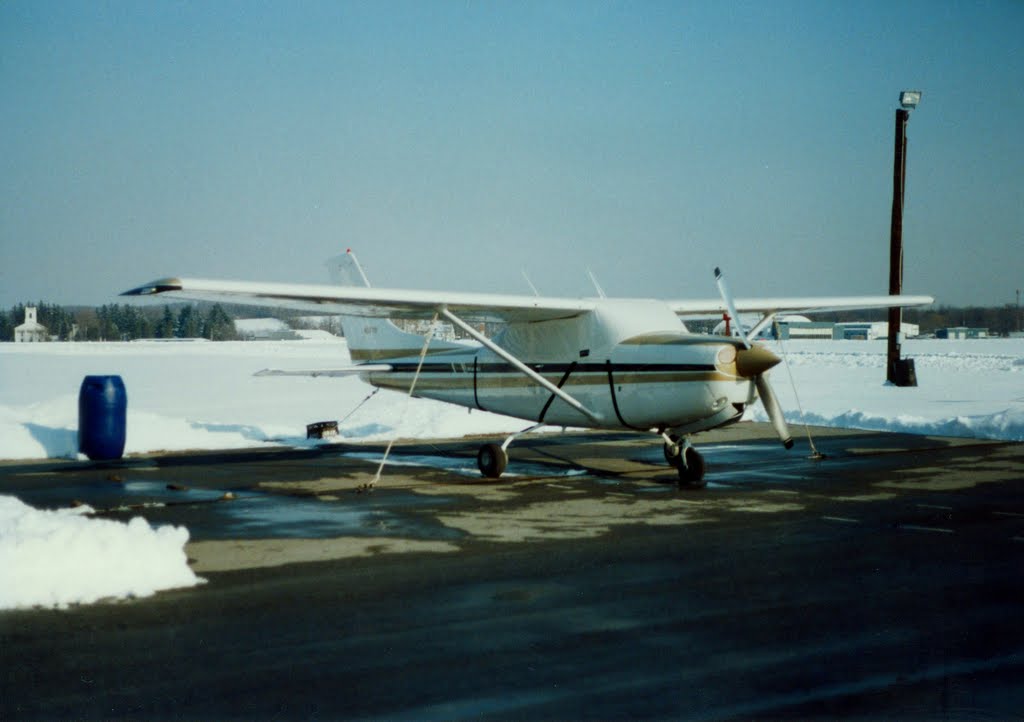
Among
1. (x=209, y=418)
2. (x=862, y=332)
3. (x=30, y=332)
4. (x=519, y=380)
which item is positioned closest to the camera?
(x=519, y=380)

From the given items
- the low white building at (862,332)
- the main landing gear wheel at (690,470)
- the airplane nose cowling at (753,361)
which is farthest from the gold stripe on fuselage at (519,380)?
the low white building at (862,332)

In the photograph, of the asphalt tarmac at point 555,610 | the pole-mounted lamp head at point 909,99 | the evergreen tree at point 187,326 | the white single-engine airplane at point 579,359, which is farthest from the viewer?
the evergreen tree at point 187,326

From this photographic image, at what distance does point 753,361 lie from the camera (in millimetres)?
11609

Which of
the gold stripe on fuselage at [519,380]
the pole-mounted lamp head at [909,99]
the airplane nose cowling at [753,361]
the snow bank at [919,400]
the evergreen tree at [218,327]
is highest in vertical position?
the pole-mounted lamp head at [909,99]

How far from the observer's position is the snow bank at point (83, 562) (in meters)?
6.37

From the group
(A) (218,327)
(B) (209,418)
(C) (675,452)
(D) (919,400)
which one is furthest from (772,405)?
(A) (218,327)

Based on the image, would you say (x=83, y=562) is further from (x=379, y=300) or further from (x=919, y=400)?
(x=919, y=400)

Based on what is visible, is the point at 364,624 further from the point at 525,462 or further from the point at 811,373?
the point at 811,373

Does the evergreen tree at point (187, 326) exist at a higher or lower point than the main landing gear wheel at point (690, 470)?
higher

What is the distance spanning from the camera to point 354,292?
12.2m

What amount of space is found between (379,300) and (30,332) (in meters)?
142

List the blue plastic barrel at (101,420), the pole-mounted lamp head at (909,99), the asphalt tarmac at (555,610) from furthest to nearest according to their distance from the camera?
1. the pole-mounted lamp head at (909,99)
2. the blue plastic barrel at (101,420)
3. the asphalt tarmac at (555,610)

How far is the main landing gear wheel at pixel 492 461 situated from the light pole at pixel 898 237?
60.8ft

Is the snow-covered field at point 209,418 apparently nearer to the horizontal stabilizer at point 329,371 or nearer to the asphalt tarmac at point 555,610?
the asphalt tarmac at point 555,610
